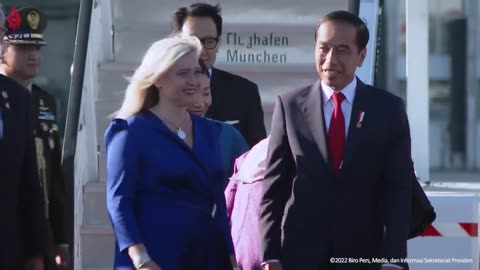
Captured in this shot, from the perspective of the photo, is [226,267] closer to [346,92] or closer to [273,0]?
[346,92]

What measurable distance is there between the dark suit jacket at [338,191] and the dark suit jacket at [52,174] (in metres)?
1.79

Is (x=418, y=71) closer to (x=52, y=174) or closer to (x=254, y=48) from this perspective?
(x=254, y=48)

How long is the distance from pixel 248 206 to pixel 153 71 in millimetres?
727

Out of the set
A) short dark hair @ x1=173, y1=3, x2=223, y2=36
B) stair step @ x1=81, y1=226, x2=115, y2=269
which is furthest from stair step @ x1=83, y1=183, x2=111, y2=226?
short dark hair @ x1=173, y1=3, x2=223, y2=36

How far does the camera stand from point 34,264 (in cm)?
495

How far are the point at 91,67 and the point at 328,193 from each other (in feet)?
10.9

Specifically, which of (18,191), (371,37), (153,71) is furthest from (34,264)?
(371,37)

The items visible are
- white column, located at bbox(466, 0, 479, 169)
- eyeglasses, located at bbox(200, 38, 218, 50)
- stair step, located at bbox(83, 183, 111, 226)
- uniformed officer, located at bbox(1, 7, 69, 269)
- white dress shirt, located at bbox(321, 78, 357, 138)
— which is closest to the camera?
white dress shirt, located at bbox(321, 78, 357, 138)

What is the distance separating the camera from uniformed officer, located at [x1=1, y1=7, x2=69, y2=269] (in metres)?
6.69

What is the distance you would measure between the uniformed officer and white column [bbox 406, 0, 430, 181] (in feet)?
6.60

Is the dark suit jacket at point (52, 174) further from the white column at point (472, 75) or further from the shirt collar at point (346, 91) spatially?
the white column at point (472, 75)

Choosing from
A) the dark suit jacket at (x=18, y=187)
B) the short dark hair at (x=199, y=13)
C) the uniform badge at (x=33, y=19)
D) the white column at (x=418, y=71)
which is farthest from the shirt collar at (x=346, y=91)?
the uniform badge at (x=33, y=19)

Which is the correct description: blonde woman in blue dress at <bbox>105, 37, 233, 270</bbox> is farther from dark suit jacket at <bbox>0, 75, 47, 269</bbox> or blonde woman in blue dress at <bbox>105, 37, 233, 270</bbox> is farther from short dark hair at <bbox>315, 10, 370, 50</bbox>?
short dark hair at <bbox>315, 10, 370, 50</bbox>

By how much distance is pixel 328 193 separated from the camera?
16.8ft
